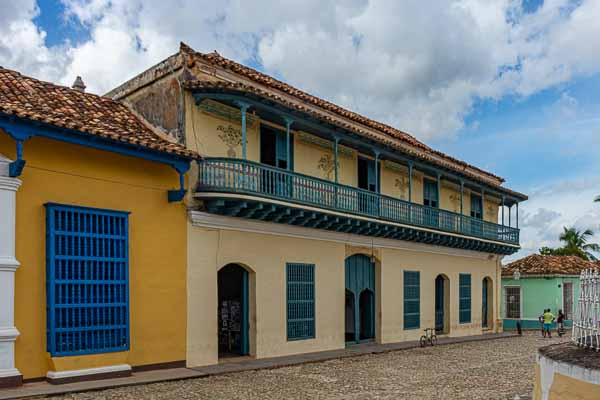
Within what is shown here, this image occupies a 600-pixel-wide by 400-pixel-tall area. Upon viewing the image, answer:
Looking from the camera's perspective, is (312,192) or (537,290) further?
(537,290)

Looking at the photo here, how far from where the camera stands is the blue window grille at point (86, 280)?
30.8 feet

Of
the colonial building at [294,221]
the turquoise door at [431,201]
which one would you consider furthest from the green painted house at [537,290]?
the turquoise door at [431,201]

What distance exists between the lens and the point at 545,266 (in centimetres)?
2606

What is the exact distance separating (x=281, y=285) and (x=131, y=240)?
13.4 feet

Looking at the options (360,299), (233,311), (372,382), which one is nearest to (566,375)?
(372,382)

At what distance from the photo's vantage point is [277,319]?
43.9ft

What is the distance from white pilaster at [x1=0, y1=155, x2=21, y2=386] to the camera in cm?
875

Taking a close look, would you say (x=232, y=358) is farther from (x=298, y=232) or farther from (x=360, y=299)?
(x=360, y=299)

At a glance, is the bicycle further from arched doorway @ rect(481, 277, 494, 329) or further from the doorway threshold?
the doorway threshold

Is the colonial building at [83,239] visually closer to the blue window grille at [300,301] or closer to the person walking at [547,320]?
the blue window grille at [300,301]

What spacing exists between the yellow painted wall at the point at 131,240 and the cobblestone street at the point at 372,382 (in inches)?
41.1

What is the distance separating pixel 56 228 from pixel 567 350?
7505mm

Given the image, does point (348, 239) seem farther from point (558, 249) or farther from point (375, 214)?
point (558, 249)

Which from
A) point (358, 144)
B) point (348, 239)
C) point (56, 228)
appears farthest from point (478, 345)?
point (56, 228)
